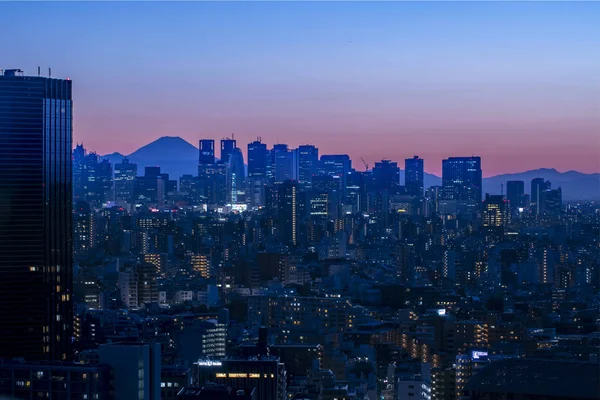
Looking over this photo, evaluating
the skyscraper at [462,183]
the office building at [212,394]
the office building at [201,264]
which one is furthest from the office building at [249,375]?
the skyscraper at [462,183]

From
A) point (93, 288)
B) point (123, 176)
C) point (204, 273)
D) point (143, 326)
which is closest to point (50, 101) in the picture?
point (143, 326)

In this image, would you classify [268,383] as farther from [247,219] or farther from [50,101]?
[247,219]

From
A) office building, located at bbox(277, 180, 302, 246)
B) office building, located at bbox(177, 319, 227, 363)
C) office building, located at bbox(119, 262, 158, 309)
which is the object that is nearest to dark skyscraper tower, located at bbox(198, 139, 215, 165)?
office building, located at bbox(277, 180, 302, 246)

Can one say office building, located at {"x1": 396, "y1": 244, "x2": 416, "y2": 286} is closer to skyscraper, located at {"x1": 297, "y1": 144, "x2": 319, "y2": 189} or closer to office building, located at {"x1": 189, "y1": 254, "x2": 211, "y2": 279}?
Result: office building, located at {"x1": 189, "y1": 254, "x2": 211, "y2": 279}

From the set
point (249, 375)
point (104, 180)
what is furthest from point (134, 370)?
point (104, 180)

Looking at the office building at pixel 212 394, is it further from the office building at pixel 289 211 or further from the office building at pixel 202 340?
the office building at pixel 289 211
